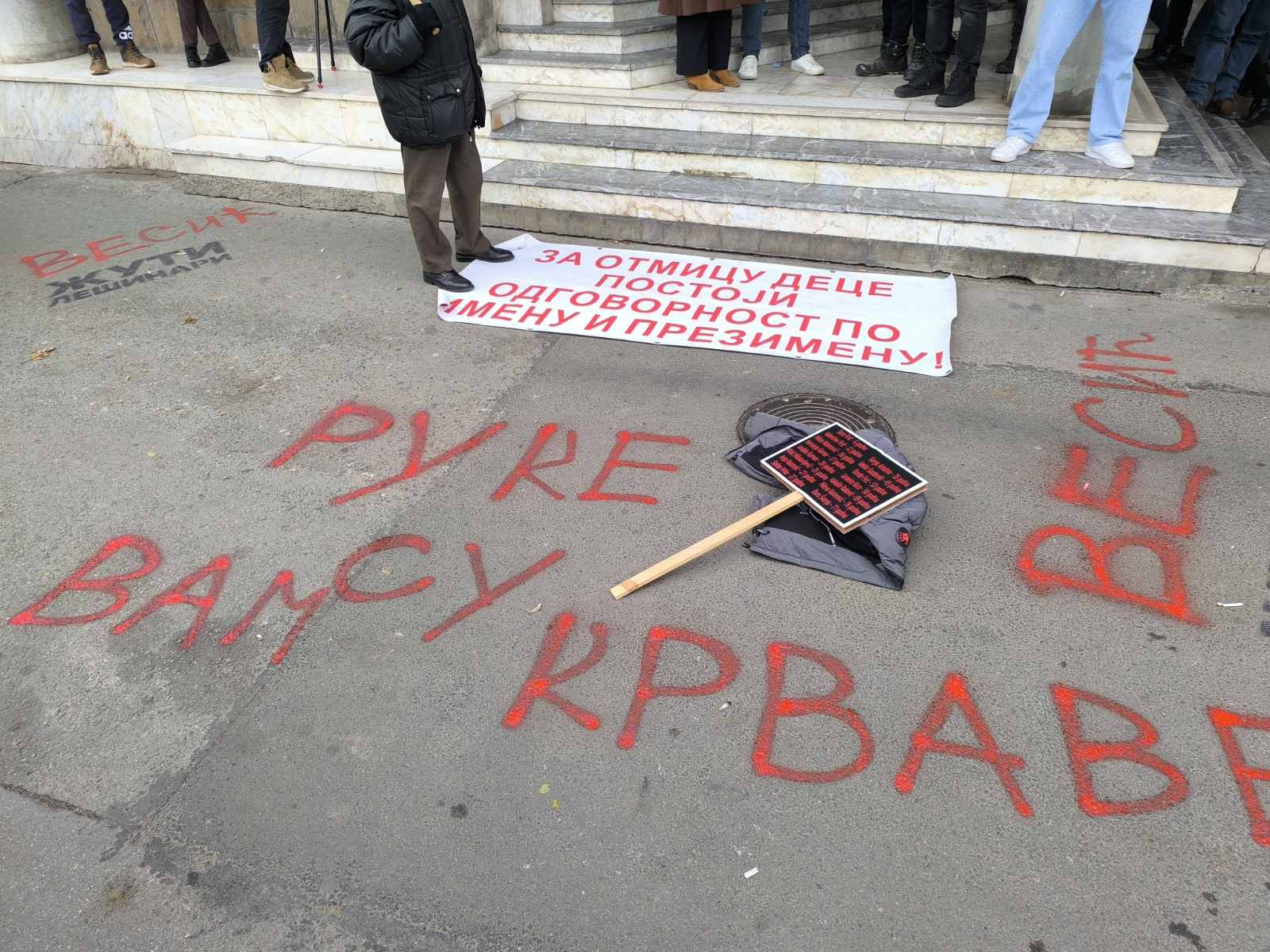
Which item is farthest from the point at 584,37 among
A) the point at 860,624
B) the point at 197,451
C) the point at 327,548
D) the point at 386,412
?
the point at 860,624

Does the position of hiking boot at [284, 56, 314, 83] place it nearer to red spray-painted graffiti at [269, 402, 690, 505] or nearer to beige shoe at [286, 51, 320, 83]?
beige shoe at [286, 51, 320, 83]

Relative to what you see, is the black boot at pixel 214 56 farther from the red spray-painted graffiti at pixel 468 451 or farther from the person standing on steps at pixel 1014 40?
the person standing on steps at pixel 1014 40

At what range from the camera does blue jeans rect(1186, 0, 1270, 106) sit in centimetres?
696

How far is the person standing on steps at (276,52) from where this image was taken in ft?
23.9

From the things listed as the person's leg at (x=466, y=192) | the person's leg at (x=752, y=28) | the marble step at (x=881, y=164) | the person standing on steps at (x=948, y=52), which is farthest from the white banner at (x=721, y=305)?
the person's leg at (x=752, y=28)

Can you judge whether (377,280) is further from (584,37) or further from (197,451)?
(584,37)

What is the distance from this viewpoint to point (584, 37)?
7.55m

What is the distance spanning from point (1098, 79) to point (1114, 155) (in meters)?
0.51

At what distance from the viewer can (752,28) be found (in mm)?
7512

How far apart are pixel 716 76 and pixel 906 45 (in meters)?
1.89

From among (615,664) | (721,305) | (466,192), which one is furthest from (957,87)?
(615,664)

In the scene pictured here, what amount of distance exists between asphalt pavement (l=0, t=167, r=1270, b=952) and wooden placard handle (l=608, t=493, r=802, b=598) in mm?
77

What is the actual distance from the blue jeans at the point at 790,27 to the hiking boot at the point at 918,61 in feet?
3.16

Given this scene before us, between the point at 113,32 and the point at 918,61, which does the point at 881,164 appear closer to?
the point at 918,61
